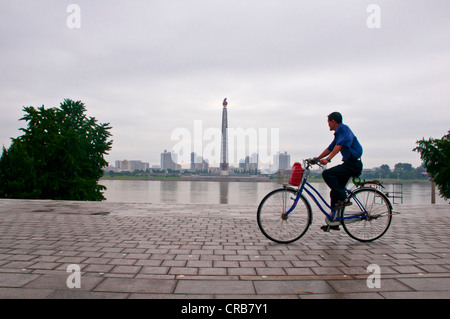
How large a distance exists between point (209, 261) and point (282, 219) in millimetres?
1412

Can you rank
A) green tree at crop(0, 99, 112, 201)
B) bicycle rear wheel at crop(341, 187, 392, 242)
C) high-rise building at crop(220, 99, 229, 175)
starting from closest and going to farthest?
1. bicycle rear wheel at crop(341, 187, 392, 242)
2. green tree at crop(0, 99, 112, 201)
3. high-rise building at crop(220, 99, 229, 175)

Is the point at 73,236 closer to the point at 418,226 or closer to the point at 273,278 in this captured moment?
the point at 273,278

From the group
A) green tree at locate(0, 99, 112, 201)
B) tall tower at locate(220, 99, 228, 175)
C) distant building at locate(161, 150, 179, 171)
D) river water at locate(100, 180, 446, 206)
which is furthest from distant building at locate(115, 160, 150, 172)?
green tree at locate(0, 99, 112, 201)

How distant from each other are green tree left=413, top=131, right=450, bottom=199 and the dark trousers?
70.8ft

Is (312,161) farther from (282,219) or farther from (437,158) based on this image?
(437,158)

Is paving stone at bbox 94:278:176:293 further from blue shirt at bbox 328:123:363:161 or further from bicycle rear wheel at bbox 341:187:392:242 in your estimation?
blue shirt at bbox 328:123:363:161

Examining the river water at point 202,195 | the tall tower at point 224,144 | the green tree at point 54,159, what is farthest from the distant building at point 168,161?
the green tree at point 54,159

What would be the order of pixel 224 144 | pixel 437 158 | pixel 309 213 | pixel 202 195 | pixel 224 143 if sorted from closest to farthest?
pixel 309 213
pixel 437 158
pixel 202 195
pixel 224 143
pixel 224 144

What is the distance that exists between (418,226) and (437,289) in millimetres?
3473

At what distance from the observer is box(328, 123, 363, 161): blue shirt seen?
4.16m

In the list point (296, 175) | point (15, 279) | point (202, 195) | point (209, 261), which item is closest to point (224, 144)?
point (202, 195)

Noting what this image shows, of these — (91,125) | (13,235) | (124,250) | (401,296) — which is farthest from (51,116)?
(401,296)

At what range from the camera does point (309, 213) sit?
4.12 meters

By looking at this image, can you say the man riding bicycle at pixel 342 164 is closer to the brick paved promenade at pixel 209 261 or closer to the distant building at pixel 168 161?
the brick paved promenade at pixel 209 261
